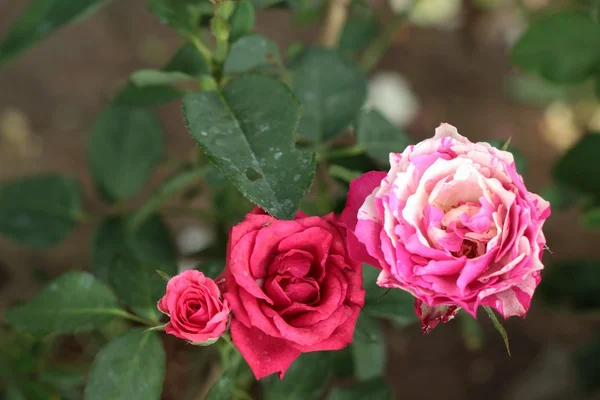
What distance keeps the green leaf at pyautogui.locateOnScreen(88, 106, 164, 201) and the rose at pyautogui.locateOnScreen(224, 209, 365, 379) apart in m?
0.55

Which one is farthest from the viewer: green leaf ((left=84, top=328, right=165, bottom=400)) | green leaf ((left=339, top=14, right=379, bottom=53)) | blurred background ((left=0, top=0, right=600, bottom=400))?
blurred background ((left=0, top=0, right=600, bottom=400))

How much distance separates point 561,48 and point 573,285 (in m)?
0.47

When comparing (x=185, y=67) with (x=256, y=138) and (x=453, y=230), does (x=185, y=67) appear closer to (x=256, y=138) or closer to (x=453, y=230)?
(x=256, y=138)

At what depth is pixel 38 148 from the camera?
1.54 metres

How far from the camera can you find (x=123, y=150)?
100cm

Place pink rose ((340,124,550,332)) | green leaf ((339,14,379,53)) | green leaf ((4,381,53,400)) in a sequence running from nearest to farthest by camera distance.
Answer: pink rose ((340,124,550,332))
green leaf ((4,381,53,400))
green leaf ((339,14,379,53))

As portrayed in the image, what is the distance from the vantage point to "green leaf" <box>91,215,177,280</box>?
0.92 metres

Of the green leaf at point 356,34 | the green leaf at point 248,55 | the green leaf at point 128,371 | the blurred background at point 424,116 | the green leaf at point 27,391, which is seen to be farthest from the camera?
the blurred background at point 424,116

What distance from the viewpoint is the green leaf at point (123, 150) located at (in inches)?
39.2

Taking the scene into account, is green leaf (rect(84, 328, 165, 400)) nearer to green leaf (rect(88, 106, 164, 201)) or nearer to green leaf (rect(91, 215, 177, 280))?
green leaf (rect(91, 215, 177, 280))

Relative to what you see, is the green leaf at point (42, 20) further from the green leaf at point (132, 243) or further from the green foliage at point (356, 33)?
the green foliage at point (356, 33)

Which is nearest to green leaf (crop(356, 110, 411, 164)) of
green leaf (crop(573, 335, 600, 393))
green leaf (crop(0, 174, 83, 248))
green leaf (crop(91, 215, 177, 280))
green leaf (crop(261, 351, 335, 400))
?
green leaf (crop(261, 351, 335, 400))

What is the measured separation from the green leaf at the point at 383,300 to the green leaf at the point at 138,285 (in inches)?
8.2

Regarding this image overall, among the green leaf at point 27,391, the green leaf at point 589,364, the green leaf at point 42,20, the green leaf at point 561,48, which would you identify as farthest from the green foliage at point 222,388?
the green leaf at point 589,364
